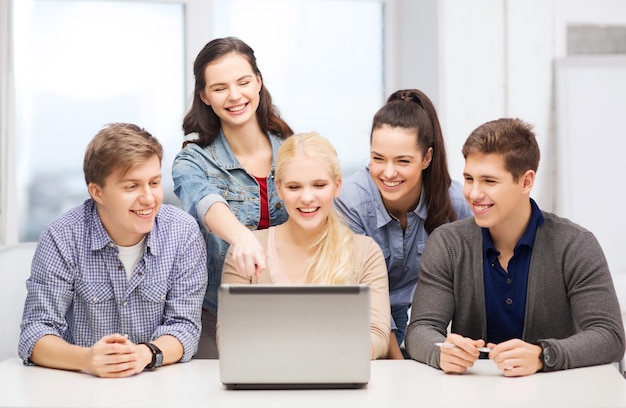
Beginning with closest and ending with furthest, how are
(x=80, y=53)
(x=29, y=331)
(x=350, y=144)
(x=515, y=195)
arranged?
(x=29, y=331) → (x=515, y=195) → (x=80, y=53) → (x=350, y=144)

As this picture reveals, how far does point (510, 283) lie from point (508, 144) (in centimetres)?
36

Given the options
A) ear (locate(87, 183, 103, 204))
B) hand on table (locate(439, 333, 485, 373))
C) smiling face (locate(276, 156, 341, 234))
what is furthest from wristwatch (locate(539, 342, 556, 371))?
ear (locate(87, 183, 103, 204))

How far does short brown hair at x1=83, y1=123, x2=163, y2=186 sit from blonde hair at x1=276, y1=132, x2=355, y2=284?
37cm

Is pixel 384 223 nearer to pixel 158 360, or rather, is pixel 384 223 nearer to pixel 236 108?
pixel 236 108

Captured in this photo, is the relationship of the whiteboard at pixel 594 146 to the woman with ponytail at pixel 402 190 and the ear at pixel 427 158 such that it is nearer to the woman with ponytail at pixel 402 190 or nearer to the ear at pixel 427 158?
the woman with ponytail at pixel 402 190

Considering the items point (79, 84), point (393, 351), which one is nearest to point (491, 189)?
point (393, 351)

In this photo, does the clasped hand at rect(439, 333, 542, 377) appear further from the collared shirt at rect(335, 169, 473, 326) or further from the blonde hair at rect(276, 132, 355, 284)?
the collared shirt at rect(335, 169, 473, 326)

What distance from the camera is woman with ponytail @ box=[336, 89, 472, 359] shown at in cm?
244

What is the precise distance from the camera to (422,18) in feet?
14.0

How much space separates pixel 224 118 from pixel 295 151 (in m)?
0.35

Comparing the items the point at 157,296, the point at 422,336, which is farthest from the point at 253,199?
the point at 422,336

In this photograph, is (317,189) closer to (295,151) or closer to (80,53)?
(295,151)

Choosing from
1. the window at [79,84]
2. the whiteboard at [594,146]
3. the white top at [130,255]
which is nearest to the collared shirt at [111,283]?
the white top at [130,255]

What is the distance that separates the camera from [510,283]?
86.4 inches
